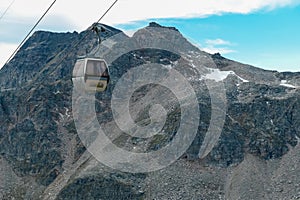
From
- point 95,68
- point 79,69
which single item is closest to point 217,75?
point 79,69

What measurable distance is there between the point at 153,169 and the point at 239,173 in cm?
1859

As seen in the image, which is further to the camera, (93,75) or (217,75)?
(217,75)

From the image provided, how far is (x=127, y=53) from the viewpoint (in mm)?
154125

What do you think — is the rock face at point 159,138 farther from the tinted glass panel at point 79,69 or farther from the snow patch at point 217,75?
the tinted glass panel at point 79,69

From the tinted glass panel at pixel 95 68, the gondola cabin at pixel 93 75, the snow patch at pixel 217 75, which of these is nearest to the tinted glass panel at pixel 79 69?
the gondola cabin at pixel 93 75

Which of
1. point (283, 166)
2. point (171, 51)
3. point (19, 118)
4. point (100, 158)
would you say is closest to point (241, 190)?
point (283, 166)

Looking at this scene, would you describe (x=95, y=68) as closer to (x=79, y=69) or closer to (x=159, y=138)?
(x=79, y=69)

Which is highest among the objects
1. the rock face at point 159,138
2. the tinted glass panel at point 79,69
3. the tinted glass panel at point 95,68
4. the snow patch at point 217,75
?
the tinted glass panel at point 95,68

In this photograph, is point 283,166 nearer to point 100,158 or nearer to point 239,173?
point 239,173

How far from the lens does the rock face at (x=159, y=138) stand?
298 feet

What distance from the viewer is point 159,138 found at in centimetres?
10231

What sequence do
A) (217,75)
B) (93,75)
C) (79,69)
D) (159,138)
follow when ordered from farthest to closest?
(217,75) < (159,138) < (79,69) < (93,75)

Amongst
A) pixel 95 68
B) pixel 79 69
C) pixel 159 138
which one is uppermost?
pixel 95 68

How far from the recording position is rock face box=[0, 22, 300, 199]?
90.9 meters
